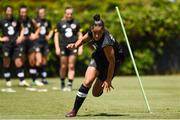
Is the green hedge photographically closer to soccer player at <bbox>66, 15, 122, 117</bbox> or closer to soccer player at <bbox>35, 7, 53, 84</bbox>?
soccer player at <bbox>35, 7, 53, 84</bbox>

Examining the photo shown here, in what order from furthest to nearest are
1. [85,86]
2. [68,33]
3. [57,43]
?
[68,33] → [57,43] → [85,86]

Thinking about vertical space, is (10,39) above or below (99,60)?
below

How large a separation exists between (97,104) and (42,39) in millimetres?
8269

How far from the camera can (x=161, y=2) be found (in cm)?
3106

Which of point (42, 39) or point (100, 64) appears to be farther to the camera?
point (42, 39)

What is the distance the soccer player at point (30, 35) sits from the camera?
21891 millimetres

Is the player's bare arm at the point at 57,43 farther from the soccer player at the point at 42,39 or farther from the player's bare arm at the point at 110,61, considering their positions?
the player's bare arm at the point at 110,61

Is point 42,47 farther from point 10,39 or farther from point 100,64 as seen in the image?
point 100,64

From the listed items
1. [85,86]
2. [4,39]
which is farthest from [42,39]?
[85,86]

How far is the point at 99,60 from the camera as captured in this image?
13.7 metres

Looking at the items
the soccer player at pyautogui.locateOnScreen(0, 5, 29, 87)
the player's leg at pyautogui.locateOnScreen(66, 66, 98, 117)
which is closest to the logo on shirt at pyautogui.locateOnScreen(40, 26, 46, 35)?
the soccer player at pyautogui.locateOnScreen(0, 5, 29, 87)

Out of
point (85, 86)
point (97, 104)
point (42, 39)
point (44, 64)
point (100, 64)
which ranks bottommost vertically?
point (44, 64)

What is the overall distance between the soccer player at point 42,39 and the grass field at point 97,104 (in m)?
2.06

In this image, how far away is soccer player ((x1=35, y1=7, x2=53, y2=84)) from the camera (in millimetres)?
23469
